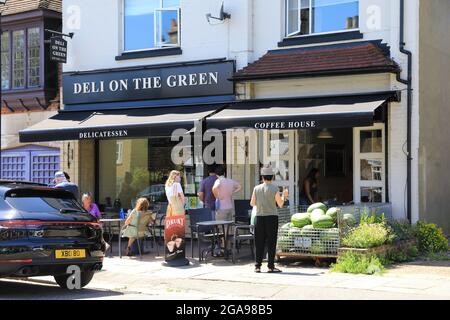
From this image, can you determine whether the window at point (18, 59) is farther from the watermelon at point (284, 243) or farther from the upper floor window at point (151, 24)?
the watermelon at point (284, 243)

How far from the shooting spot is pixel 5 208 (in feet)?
31.4

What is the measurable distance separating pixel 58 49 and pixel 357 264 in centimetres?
989

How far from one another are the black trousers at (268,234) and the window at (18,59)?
33.9ft

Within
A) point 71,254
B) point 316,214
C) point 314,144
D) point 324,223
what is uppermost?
point 314,144

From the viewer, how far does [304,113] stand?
13461 millimetres

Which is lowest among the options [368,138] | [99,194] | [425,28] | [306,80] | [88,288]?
[88,288]

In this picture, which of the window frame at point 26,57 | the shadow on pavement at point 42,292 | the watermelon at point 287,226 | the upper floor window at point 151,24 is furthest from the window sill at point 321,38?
the shadow on pavement at point 42,292

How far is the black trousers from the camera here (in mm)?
11438

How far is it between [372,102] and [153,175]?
256 inches

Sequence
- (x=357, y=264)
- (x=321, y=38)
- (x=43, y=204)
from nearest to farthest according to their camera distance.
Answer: (x=43, y=204)
(x=357, y=264)
(x=321, y=38)

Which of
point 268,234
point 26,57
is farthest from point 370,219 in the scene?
point 26,57

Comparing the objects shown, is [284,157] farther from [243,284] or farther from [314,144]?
[243,284]
